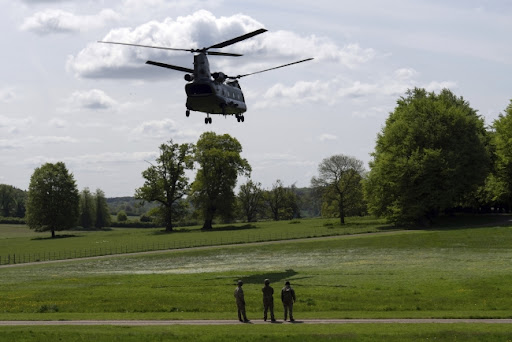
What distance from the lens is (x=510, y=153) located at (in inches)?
4136

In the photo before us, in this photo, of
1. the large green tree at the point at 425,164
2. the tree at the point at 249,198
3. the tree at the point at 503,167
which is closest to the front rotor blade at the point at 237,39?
the large green tree at the point at 425,164

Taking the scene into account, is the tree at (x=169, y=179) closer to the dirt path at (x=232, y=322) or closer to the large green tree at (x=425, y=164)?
the large green tree at (x=425, y=164)

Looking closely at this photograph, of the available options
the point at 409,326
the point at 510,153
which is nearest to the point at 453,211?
the point at 510,153

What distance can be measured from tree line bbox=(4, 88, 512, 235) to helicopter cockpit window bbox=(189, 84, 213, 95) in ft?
174

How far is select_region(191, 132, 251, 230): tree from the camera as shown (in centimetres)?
→ 13025

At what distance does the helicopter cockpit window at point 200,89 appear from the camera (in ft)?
161

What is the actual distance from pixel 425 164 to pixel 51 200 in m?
81.6

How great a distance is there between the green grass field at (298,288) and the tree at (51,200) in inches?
2433

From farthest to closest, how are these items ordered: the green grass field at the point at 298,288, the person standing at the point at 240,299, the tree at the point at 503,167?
the tree at the point at 503,167, the person standing at the point at 240,299, the green grass field at the point at 298,288

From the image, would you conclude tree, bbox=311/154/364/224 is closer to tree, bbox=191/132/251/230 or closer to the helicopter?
tree, bbox=191/132/251/230

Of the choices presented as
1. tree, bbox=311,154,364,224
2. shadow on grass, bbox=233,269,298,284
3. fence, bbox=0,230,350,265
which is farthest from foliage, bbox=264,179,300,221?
shadow on grass, bbox=233,269,298,284

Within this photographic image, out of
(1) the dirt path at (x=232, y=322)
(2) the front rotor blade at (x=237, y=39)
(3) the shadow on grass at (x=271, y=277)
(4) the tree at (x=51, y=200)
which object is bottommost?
(1) the dirt path at (x=232, y=322)

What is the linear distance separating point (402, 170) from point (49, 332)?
72.2 metres

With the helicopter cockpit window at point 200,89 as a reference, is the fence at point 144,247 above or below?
below
